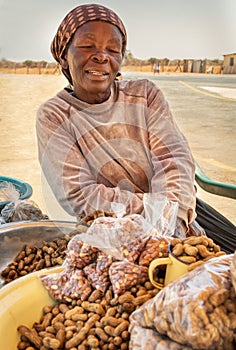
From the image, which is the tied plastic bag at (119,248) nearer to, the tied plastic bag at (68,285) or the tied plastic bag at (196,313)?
the tied plastic bag at (68,285)

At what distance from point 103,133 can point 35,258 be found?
1.61 ft

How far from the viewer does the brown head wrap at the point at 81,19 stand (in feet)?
4.61

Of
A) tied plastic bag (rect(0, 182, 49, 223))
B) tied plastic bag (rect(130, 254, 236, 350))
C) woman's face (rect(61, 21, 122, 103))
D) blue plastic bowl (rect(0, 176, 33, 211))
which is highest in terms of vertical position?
woman's face (rect(61, 21, 122, 103))

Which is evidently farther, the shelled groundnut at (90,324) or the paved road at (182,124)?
the paved road at (182,124)

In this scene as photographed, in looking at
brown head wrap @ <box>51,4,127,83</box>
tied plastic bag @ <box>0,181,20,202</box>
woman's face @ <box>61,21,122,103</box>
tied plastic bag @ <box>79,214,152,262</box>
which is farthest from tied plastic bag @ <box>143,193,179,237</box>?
tied plastic bag @ <box>0,181,20,202</box>

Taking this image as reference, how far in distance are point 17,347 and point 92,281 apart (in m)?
0.19

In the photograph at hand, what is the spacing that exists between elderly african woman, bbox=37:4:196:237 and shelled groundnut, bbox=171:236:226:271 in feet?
1.84

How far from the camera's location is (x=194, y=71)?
6844 millimetres

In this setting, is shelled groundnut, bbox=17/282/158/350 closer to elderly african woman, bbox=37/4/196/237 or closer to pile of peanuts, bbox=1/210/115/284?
pile of peanuts, bbox=1/210/115/284

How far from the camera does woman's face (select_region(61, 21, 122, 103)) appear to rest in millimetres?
1407

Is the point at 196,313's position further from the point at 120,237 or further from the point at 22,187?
the point at 22,187

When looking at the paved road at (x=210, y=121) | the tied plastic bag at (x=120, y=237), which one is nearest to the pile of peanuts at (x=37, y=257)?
the tied plastic bag at (x=120, y=237)

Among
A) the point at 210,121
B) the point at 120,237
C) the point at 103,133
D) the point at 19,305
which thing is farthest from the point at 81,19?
the point at 210,121

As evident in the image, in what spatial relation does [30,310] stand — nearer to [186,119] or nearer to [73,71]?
[73,71]
